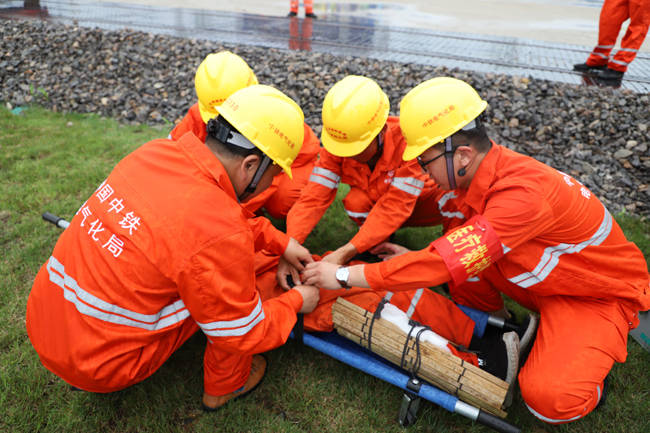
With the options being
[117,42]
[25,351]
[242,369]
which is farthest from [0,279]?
[117,42]

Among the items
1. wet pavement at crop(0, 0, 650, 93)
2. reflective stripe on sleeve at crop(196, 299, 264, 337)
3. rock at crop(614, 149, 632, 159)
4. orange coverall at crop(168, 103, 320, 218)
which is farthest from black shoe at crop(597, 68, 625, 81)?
reflective stripe on sleeve at crop(196, 299, 264, 337)

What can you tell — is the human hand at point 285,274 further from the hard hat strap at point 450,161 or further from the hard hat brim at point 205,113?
the hard hat brim at point 205,113

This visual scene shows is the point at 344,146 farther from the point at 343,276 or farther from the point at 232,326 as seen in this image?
the point at 232,326

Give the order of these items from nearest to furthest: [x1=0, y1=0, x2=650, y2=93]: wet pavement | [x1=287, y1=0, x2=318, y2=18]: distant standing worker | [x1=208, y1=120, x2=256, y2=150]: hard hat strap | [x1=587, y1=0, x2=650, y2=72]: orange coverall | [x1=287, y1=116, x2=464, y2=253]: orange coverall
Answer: [x1=208, y1=120, x2=256, y2=150]: hard hat strap < [x1=287, y1=116, x2=464, y2=253]: orange coverall < [x1=587, y1=0, x2=650, y2=72]: orange coverall < [x1=0, y1=0, x2=650, y2=93]: wet pavement < [x1=287, y1=0, x2=318, y2=18]: distant standing worker

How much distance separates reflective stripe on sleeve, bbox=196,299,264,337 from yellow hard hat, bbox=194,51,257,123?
2.19m

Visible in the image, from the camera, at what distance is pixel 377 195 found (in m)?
3.68

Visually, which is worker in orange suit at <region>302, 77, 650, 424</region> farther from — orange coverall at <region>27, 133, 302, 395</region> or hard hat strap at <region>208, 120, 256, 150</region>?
hard hat strap at <region>208, 120, 256, 150</region>

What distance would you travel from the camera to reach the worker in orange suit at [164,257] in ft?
6.09

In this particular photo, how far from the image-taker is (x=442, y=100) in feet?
7.73

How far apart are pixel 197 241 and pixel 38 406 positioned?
5.74 ft

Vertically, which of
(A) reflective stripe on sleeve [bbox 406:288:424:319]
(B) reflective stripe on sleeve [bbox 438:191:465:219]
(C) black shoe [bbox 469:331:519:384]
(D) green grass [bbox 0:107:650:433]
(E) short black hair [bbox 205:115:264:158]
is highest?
(E) short black hair [bbox 205:115:264:158]

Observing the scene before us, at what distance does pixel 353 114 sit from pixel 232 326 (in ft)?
5.58

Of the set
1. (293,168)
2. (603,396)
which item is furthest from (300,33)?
(603,396)

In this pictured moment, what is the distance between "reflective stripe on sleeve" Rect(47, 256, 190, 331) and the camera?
195 cm
